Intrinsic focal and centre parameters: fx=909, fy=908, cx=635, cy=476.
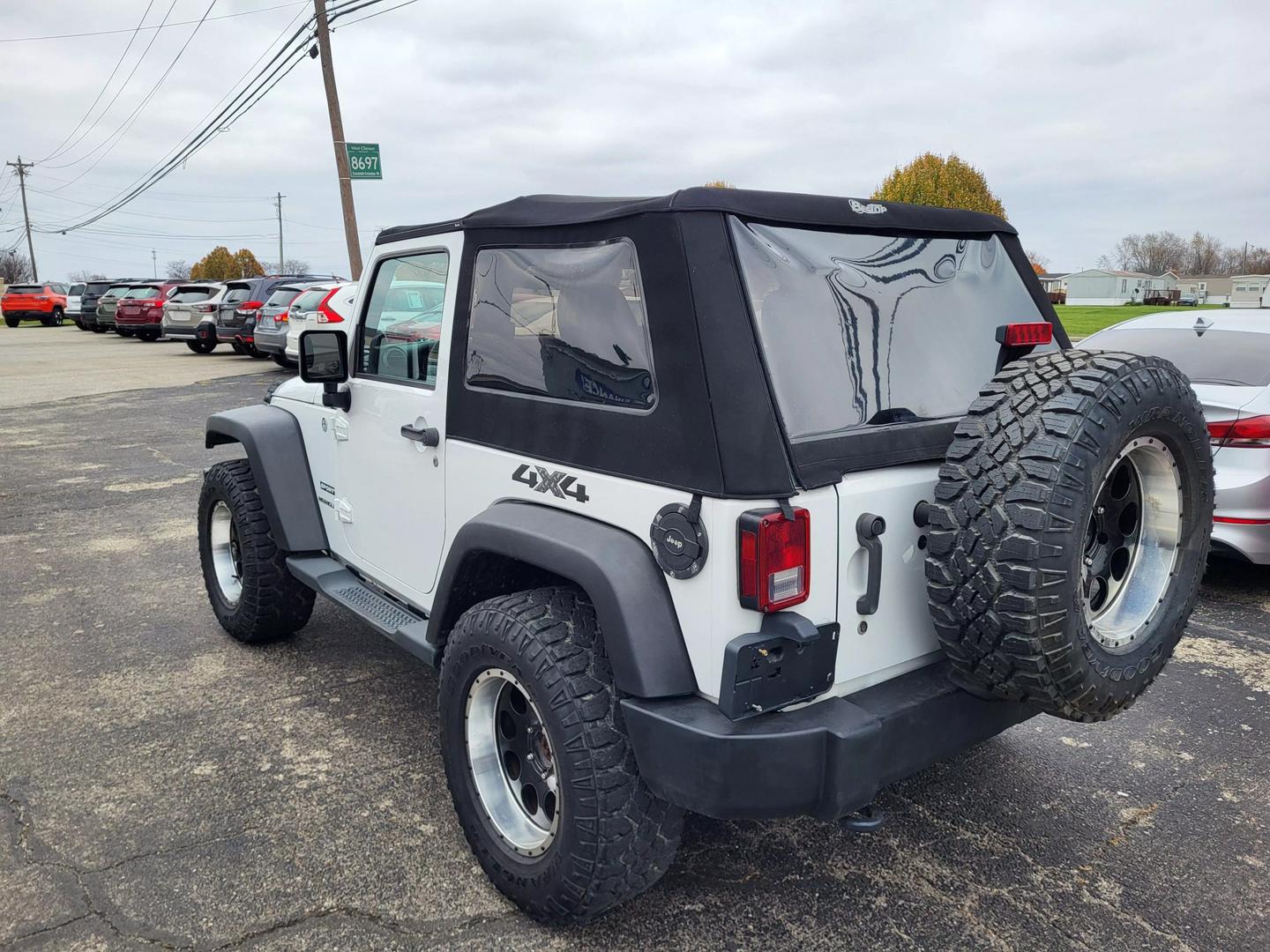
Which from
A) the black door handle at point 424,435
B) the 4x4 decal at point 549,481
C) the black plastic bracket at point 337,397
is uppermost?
the black plastic bracket at point 337,397

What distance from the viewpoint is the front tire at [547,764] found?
7.34ft

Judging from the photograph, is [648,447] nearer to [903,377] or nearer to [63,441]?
[903,377]

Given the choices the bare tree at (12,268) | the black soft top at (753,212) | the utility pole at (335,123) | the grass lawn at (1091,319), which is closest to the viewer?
the black soft top at (753,212)

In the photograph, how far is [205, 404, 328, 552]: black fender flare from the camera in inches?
157

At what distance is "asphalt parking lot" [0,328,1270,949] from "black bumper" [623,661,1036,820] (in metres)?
0.59

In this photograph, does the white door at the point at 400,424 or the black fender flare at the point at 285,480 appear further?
the black fender flare at the point at 285,480

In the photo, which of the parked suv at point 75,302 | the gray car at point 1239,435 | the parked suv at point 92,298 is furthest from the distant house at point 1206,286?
the gray car at point 1239,435

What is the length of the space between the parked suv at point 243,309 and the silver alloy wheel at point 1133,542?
19.0m

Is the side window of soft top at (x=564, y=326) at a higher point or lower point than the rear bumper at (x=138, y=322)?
lower

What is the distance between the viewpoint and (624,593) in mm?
2166

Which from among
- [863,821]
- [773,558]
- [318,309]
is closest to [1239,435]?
[863,821]

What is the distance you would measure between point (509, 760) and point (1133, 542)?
1875mm

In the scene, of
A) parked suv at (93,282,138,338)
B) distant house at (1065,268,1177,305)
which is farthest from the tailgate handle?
distant house at (1065,268,1177,305)

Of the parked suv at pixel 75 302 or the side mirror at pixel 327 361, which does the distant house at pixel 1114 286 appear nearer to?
the parked suv at pixel 75 302
